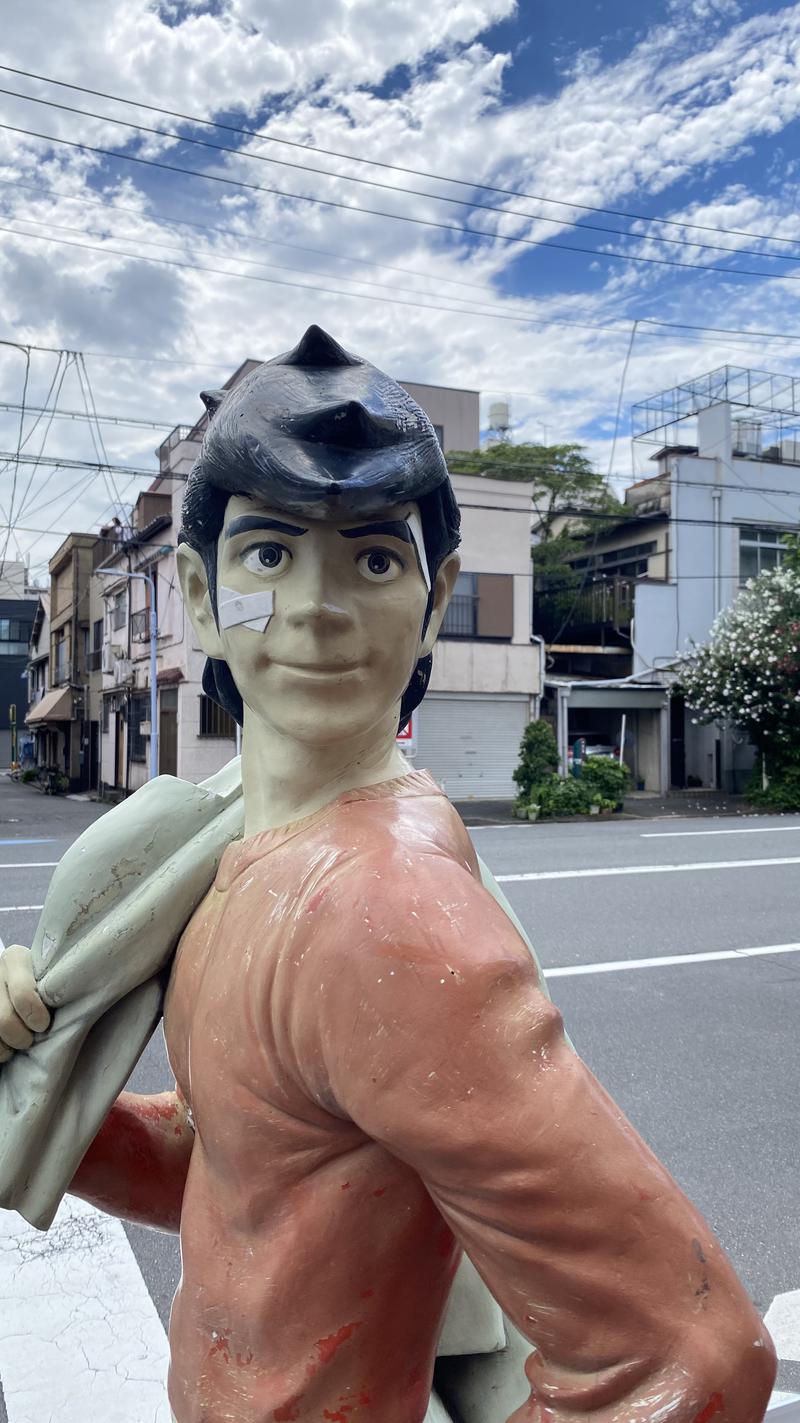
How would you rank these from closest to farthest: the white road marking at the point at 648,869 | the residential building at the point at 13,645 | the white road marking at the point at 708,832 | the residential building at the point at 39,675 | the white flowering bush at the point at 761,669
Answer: the white road marking at the point at 648,869 → the white road marking at the point at 708,832 → the white flowering bush at the point at 761,669 → the residential building at the point at 39,675 → the residential building at the point at 13,645

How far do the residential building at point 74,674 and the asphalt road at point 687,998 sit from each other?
14587 mm

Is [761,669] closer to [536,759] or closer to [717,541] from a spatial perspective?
[536,759]

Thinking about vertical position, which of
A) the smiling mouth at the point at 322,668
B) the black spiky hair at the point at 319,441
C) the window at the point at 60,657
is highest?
the window at the point at 60,657

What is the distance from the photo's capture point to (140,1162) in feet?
4.17

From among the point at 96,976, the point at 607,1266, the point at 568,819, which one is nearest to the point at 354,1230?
the point at 607,1266

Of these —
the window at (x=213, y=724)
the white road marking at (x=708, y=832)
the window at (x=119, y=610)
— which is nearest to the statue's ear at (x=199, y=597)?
the white road marking at (x=708, y=832)

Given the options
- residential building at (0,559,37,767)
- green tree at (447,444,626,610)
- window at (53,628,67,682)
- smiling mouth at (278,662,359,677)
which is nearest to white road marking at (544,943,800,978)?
smiling mouth at (278,662,359,677)

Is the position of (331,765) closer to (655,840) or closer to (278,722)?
(278,722)

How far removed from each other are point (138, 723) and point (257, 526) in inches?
765

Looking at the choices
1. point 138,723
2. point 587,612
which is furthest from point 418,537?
point 587,612

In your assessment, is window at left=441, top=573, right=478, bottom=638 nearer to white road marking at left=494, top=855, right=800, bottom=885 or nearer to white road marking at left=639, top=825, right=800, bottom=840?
white road marking at left=639, top=825, right=800, bottom=840

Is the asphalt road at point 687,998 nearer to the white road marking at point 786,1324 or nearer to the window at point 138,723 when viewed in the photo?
the white road marking at point 786,1324

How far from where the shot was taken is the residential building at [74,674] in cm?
2513

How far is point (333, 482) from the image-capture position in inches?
36.1
